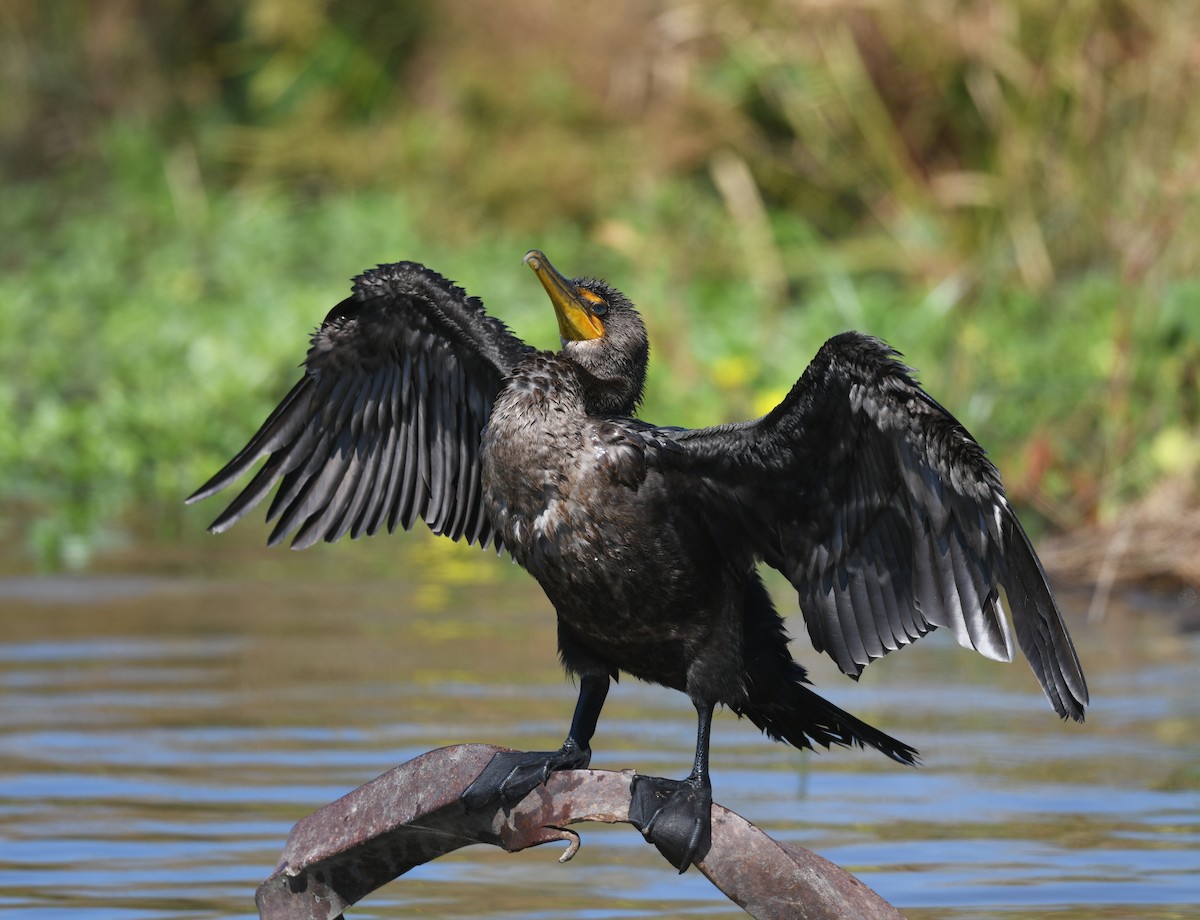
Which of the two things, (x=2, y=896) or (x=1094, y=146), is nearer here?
(x=2, y=896)

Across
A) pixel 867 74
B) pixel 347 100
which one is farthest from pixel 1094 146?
pixel 347 100

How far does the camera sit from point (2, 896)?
14.6 ft

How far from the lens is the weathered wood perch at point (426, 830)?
3.70m

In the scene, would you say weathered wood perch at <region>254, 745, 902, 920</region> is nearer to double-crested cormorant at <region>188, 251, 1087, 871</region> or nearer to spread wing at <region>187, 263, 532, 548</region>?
double-crested cormorant at <region>188, 251, 1087, 871</region>

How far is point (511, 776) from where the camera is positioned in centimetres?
392

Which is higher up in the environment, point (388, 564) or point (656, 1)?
point (656, 1)

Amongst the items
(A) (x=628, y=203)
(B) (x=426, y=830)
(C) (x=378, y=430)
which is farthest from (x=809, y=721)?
(A) (x=628, y=203)

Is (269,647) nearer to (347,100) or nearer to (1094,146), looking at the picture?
(1094,146)

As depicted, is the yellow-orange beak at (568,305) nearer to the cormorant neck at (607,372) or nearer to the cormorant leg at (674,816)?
the cormorant neck at (607,372)

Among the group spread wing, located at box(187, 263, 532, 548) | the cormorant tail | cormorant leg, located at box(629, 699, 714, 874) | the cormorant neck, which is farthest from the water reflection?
the cormorant neck

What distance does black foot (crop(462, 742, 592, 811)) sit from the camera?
3838 millimetres

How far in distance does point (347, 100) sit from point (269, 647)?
32.0 ft

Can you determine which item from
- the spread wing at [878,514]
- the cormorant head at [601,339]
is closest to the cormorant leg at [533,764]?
the spread wing at [878,514]

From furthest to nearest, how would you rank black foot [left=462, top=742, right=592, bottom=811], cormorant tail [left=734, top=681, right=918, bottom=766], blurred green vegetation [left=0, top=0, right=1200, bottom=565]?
blurred green vegetation [left=0, top=0, right=1200, bottom=565] < cormorant tail [left=734, top=681, right=918, bottom=766] < black foot [left=462, top=742, right=592, bottom=811]
